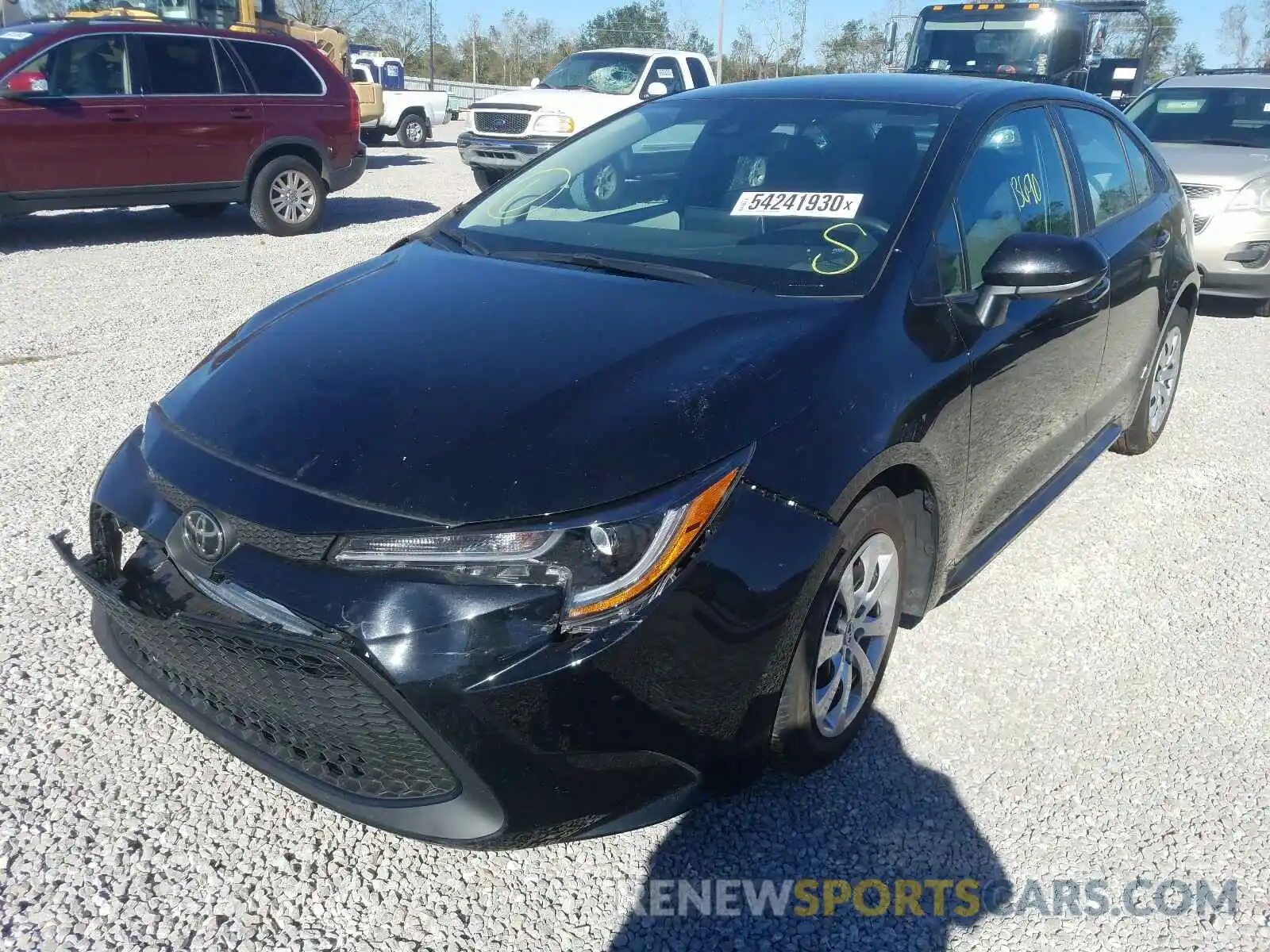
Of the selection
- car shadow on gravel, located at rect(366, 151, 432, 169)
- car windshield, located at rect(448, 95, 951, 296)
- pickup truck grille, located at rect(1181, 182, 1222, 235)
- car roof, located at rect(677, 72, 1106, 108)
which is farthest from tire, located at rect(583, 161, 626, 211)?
car shadow on gravel, located at rect(366, 151, 432, 169)

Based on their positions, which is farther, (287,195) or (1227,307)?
(287,195)

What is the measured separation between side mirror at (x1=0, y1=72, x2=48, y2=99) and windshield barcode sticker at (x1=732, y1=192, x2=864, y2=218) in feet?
25.4

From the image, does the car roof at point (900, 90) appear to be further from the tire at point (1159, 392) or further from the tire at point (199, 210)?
the tire at point (199, 210)

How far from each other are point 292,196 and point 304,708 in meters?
9.19

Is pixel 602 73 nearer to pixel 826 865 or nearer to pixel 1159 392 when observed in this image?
pixel 1159 392

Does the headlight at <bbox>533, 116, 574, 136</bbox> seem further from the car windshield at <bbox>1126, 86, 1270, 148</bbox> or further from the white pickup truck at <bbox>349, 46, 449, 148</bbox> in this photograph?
the white pickup truck at <bbox>349, 46, 449, 148</bbox>

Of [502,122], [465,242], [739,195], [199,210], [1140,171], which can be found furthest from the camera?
[502,122]

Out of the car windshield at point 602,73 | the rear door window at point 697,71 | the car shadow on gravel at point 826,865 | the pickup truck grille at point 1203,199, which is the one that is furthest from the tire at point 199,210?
the car shadow on gravel at point 826,865

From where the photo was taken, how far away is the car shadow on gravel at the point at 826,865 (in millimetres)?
2158

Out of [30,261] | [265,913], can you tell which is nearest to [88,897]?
[265,913]

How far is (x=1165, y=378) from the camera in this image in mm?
4898

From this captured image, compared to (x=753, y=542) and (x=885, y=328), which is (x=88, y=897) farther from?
(x=885, y=328)
